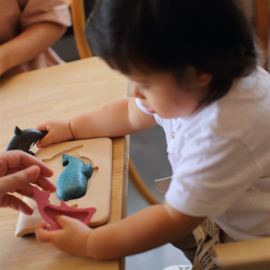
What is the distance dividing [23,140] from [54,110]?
5.8 inches

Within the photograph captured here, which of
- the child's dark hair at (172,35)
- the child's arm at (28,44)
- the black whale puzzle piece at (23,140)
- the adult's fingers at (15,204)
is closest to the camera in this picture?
the child's dark hair at (172,35)

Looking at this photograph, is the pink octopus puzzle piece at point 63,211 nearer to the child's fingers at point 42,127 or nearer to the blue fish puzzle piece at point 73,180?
the blue fish puzzle piece at point 73,180

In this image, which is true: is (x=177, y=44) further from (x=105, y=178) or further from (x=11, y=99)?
(x=11, y=99)

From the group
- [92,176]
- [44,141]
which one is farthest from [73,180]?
[44,141]

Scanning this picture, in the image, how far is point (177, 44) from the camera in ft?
1.41

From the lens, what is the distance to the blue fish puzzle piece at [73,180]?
1.77ft

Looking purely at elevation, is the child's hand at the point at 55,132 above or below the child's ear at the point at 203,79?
below

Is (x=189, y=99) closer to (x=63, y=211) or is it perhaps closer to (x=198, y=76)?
(x=198, y=76)

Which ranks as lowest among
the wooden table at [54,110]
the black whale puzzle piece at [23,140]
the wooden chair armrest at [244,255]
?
the wooden chair armrest at [244,255]

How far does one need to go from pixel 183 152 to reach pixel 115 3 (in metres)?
0.21

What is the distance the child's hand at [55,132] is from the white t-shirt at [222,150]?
9.2 inches

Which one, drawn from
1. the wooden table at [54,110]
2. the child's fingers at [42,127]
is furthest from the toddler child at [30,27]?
the child's fingers at [42,127]

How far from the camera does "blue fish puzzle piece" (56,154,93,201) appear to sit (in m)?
0.54

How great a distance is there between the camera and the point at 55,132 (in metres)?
0.67
